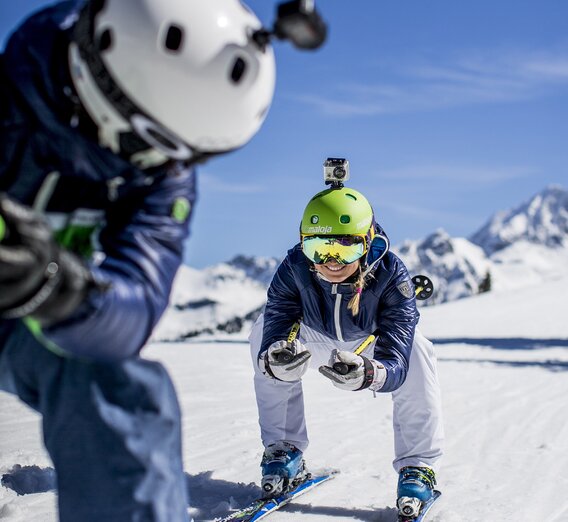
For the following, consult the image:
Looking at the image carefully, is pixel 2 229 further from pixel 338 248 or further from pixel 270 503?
pixel 270 503

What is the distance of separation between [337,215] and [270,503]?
1.73 m

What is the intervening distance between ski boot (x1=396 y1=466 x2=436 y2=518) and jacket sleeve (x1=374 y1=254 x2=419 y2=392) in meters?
0.57

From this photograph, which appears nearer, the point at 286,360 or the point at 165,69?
the point at 165,69

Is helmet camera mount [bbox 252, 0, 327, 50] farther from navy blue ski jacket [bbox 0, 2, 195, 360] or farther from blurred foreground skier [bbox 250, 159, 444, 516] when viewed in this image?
blurred foreground skier [bbox 250, 159, 444, 516]

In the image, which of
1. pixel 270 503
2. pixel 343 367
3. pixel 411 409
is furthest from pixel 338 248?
pixel 270 503

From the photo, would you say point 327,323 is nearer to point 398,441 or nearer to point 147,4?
point 398,441

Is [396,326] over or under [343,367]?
over

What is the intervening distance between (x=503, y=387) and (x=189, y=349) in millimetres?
5761

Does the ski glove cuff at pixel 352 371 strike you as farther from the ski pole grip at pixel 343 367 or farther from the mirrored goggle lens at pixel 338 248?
the mirrored goggle lens at pixel 338 248

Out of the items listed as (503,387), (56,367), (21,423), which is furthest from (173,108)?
(503,387)

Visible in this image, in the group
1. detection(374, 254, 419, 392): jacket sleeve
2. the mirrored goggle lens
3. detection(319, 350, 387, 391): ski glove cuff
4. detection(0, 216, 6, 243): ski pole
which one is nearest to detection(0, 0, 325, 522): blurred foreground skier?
detection(0, 216, 6, 243): ski pole

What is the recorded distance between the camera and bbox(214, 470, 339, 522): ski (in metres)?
3.90

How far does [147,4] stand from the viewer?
189cm

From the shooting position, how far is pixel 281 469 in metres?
4.34
